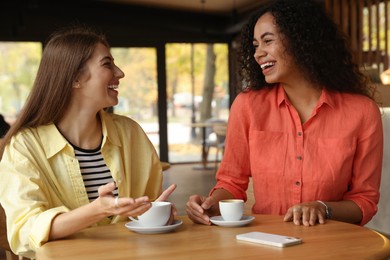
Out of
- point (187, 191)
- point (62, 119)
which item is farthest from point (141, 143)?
point (187, 191)

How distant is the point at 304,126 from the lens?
7.69ft

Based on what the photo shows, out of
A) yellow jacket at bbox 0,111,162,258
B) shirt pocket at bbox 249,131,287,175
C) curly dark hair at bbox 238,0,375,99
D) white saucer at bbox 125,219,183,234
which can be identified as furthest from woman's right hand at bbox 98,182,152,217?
curly dark hair at bbox 238,0,375,99

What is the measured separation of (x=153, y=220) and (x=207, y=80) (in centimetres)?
1163

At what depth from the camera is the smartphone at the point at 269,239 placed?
1.64 metres

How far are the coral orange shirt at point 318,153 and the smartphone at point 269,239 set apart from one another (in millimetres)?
602

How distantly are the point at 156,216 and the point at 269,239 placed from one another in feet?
1.21

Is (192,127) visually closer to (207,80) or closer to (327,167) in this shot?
(207,80)

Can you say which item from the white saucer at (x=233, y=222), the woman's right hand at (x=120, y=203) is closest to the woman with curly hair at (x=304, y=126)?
the white saucer at (x=233, y=222)

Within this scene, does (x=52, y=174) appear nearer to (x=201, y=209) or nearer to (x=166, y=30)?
(x=201, y=209)

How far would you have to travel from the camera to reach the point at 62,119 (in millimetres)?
2244

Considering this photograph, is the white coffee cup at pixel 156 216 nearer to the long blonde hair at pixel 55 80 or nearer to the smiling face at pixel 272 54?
the long blonde hair at pixel 55 80

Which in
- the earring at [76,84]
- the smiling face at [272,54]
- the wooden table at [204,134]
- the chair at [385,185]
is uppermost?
the smiling face at [272,54]

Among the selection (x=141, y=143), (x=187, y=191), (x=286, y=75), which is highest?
(x=286, y=75)

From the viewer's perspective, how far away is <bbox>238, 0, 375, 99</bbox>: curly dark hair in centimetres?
236
